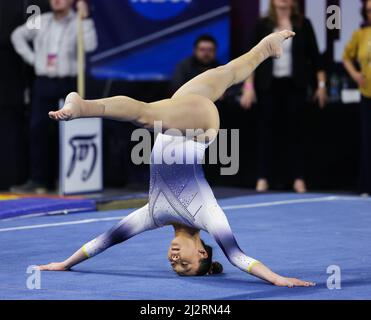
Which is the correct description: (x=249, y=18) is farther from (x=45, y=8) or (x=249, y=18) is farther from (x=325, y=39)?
(x=45, y=8)

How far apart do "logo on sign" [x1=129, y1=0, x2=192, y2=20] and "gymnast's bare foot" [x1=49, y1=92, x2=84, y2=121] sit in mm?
6181

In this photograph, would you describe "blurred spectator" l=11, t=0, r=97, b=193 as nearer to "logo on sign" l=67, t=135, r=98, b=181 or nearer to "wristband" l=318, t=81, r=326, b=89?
"logo on sign" l=67, t=135, r=98, b=181

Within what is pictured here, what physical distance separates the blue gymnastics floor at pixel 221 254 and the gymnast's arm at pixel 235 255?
0.07 meters

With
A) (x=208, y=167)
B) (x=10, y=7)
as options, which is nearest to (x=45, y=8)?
(x=10, y=7)

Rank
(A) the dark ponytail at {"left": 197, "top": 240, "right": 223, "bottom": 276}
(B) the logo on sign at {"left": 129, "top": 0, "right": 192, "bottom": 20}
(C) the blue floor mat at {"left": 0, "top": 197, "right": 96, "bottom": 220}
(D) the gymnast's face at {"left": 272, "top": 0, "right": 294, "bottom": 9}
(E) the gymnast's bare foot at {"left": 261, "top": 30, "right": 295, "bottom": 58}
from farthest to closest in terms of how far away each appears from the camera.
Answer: (B) the logo on sign at {"left": 129, "top": 0, "right": 192, "bottom": 20} → (D) the gymnast's face at {"left": 272, "top": 0, "right": 294, "bottom": 9} → (C) the blue floor mat at {"left": 0, "top": 197, "right": 96, "bottom": 220} → (E) the gymnast's bare foot at {"left": 261, "top": 30, "right": 295, "bottom": 58} → (A) the dark ponytail at {"left": 197, "top": 240, "right": 223, "bottom": 276}

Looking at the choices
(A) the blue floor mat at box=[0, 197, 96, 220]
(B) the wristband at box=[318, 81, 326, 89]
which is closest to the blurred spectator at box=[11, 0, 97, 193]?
(A) the blue floor mat at box=[0, 197, 96, 220]

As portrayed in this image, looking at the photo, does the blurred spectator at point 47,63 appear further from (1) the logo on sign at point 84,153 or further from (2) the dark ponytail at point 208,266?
(2) the dark ponytail at point 208,266

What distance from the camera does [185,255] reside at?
599 cm

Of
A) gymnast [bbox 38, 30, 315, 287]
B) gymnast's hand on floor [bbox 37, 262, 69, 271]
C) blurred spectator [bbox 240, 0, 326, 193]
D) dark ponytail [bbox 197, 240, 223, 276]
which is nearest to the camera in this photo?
gymnast [bbox 38, 30, 315, 287]

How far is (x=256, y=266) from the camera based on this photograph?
18.9 feet

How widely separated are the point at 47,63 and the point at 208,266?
5030mm

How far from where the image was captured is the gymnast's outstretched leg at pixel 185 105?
5223mm

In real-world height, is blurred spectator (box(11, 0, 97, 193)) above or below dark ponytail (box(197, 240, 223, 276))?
above

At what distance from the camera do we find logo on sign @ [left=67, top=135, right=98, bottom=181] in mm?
10109
